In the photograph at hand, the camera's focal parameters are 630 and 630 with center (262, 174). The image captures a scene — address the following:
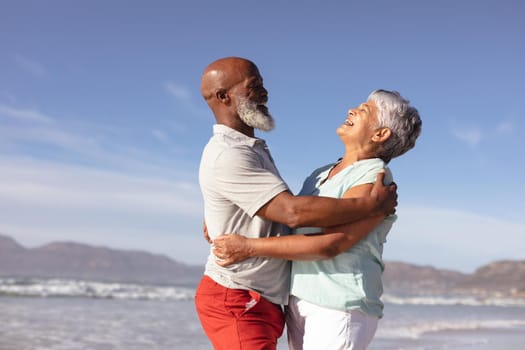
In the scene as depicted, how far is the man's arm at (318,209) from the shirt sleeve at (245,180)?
0.03m

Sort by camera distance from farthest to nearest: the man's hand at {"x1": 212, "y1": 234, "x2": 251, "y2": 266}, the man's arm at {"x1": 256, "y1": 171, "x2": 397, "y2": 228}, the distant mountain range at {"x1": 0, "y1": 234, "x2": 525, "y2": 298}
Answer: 1. the distant mountain range at {"x1": 0, "y1": 234, "x2": 525, "y2": 298}
2. the man's hand at {"x1": 212, "y1": 234, "x2": 251, "y2": 266}
3. the man's arm at {"x1": 256, "y1": 171, "x2": 397, "y2": 228}

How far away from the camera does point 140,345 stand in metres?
8.02

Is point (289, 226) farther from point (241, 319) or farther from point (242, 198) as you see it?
point (241, 319)

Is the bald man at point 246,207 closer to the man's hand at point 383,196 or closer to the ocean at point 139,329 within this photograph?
the man's hand at point 383,196

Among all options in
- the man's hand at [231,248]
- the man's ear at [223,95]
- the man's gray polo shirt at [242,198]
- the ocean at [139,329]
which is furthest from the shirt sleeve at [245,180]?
the ocean at [139,329]

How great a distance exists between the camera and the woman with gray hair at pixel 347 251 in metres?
2.28

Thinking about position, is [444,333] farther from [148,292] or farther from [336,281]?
[148,292]

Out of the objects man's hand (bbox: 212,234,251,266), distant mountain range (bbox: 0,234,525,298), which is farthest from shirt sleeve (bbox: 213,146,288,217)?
distant mountain range (bbox: 0,234,525,298)

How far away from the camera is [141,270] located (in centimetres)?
4569

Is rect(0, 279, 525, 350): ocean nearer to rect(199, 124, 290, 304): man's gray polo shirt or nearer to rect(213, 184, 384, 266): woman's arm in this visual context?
rect(199, 124, 290, 304): man's gray polo shirt

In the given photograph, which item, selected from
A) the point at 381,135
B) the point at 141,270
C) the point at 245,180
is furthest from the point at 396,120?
the point at 141,270

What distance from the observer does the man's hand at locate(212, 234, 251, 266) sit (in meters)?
2.31

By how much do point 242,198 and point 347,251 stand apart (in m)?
0.44

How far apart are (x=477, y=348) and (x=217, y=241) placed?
25.9ft
